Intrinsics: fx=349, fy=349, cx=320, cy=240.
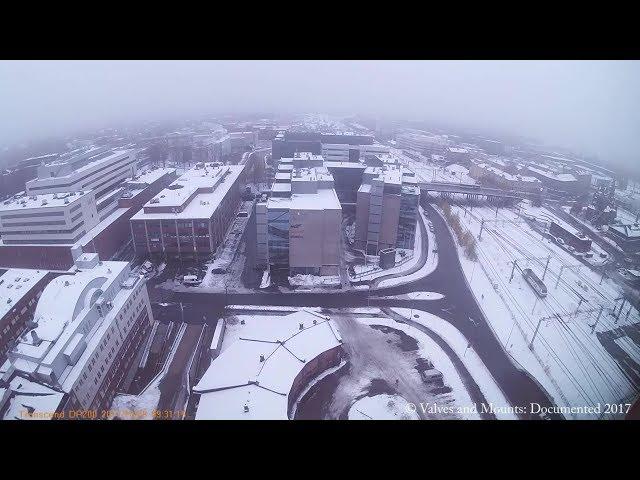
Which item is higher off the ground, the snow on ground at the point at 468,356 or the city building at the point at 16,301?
the city building at the point at 16,301

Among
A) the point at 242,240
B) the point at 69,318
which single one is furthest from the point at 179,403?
the point at 242,240

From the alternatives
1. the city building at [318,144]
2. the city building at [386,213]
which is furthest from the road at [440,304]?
the city building at [318,144]

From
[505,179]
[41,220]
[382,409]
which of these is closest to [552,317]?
[382,409]

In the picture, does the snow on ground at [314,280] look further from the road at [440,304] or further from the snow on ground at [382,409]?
the snow on ground at [382,409]

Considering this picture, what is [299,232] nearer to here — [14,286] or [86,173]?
[14,286]

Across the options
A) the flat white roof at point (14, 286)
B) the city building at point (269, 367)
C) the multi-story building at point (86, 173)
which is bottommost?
the city building at point (269, 367)

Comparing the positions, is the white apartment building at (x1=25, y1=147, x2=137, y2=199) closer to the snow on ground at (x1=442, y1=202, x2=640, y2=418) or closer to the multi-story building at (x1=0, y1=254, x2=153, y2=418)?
the multi-story building at (x1=0, y1=254, x2=153, y2=418)
